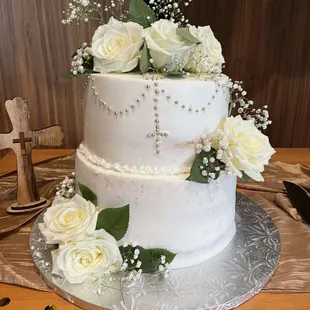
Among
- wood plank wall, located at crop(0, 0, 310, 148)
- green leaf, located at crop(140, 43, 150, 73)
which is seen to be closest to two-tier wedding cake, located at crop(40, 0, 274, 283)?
green leaf, located at crop(140, 43, 150, 73)

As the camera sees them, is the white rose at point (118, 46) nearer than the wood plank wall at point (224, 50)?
Yes

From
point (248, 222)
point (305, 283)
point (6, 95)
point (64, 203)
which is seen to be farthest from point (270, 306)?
point (6, 95)

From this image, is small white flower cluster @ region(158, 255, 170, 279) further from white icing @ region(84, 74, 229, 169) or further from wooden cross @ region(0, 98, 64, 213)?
wooden cross @ region(0, 98, 64, 213)

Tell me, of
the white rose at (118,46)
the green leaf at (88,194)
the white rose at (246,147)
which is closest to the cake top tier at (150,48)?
the white rose at (118,46)

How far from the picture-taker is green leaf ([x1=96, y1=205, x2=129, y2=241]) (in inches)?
34.9

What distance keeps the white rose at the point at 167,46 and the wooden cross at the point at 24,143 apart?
492 mm

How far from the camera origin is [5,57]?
182cm

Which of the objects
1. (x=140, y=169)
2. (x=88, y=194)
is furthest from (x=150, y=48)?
(x=88, y=194)

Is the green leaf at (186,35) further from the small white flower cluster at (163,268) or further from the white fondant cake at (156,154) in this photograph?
the small white flower cluster at (163,268)

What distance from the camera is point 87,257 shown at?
867 mm

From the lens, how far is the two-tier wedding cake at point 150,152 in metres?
0.85

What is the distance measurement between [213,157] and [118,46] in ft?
1.06

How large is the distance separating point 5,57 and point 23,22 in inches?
7.2

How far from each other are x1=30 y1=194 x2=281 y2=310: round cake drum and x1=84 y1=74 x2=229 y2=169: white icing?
0.27m
